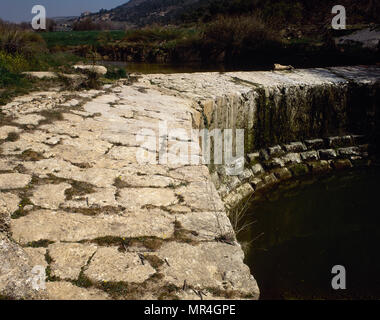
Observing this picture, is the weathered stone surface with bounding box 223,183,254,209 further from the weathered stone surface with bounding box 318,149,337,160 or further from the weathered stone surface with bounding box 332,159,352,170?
the weathered stone surface with bounding box 332,159,352,170

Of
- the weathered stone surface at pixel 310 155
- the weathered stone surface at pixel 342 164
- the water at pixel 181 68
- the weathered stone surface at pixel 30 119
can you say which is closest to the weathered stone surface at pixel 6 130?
the weathered stone surface at pixel 30 119

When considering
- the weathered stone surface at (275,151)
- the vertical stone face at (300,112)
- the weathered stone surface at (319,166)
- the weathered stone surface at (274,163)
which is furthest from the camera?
the weathered stone surface at (319,166)

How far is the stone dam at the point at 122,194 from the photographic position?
1.28m

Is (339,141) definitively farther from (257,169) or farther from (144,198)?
(144,198)

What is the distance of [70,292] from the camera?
119 centimetres

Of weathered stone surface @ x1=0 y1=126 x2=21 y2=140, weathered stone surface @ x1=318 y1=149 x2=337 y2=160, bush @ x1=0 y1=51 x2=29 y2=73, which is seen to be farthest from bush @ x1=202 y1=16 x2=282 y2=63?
weathered stone surface @ x1=0 y1=126 x2=21 y2=140

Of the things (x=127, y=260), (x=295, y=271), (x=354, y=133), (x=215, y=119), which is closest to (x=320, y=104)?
(x=354, y=133)

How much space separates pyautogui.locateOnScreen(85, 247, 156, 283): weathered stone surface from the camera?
128 centimetres

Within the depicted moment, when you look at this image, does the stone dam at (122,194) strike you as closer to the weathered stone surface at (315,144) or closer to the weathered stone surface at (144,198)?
the weathered stone surface at (144,198)

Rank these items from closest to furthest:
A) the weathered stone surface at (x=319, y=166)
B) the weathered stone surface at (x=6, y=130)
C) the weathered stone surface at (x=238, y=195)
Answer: the weathered stone surface at (x=6, y=130), the weathered stone surface at (x=238, y=195), the weathered stone surface at (x=319, y=166)

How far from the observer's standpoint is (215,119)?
402 centimetres

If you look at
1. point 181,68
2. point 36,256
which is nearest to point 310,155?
point 36,256
